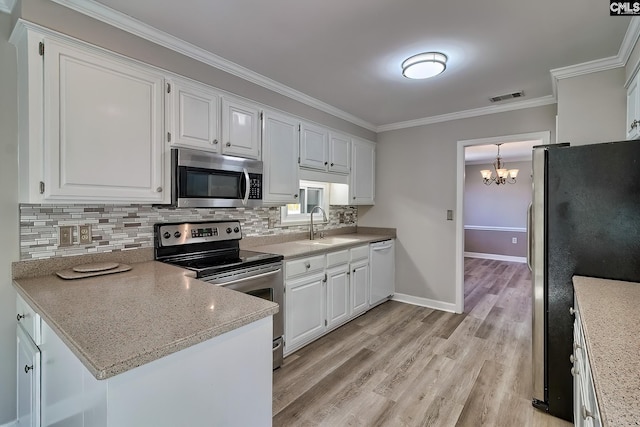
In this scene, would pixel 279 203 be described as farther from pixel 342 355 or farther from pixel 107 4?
pixel 107 4

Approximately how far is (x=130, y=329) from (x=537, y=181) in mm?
2291

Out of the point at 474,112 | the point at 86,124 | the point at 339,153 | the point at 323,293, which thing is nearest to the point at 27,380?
the point at 86,124

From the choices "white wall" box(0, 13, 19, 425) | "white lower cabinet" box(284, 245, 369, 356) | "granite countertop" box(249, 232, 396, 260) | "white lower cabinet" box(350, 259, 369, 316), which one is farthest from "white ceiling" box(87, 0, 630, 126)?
"white lower cabinet" box(350, 259, 369, 316)

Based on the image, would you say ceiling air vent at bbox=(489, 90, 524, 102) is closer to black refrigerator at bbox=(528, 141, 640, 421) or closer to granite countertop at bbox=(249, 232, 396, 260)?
black refrigerator at bbox=(528, 141, 640, 421)

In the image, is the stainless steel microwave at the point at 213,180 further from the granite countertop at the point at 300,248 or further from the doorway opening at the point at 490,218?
the doorway opening at the point at 490,218

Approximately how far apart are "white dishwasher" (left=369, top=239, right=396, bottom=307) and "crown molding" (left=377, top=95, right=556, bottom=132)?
1.56m

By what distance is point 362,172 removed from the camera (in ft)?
13.4

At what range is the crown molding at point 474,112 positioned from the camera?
3.17 m

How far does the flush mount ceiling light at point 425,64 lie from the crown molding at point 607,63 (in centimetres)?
98

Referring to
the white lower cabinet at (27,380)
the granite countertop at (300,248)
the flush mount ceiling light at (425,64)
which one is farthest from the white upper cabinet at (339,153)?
the white lower cabinet at (27,380)

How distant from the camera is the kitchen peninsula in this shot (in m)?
0.88

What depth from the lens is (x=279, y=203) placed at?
2.91m

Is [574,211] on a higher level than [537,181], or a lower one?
lower

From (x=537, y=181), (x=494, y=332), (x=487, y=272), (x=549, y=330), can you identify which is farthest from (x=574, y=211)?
(x=487, y=272)
